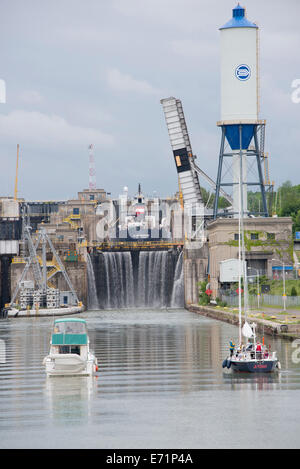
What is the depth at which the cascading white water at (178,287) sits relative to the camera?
133625 mm

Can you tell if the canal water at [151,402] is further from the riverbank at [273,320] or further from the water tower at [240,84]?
the water tower at [240,84]

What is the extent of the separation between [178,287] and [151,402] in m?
93.5

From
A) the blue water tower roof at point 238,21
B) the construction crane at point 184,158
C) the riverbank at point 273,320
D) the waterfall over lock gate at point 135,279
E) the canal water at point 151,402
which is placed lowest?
the canal water at point 151,402

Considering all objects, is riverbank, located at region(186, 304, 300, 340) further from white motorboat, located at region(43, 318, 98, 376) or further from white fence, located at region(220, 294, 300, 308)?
white motorboat, located at region(43, 318, 98, 376)

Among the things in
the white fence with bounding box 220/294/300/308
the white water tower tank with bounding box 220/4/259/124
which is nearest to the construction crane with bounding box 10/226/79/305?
the white fence with bounding box 220/294/300/308

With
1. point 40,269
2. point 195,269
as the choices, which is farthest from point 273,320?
point 40,269

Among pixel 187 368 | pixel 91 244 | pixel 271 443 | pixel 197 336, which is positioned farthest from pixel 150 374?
pixel 91 244

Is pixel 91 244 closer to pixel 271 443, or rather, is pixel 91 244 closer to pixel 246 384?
pixel 246 384

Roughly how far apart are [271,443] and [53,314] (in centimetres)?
8459

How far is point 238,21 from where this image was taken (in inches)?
4294

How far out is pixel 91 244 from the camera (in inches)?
5399

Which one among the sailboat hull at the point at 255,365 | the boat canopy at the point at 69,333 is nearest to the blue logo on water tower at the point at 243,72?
the boat canopy at the point at 69,333

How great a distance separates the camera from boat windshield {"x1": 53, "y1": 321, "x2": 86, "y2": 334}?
50.8 meters

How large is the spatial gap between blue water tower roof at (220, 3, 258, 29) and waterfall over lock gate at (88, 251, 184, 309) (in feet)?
122
